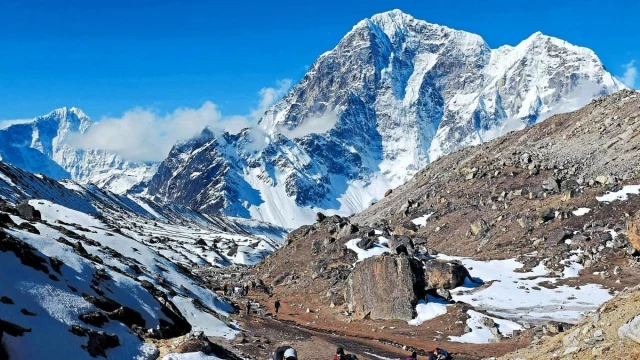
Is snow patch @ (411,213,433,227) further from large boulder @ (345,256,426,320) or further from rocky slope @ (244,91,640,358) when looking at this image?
large boulder @ (345,256,426,320)

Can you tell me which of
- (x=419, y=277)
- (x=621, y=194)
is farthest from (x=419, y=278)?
(x=621, y=194)

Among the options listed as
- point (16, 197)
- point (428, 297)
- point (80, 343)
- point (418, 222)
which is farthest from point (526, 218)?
point (16, 197)

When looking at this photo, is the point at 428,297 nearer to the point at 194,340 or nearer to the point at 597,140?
the point at 194,340

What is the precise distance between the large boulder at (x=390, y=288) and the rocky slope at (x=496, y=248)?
0.10 m

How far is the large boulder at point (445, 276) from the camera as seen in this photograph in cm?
5447

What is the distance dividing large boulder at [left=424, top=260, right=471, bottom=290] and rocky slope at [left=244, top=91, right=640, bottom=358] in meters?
0.14

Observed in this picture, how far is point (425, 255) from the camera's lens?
217ft

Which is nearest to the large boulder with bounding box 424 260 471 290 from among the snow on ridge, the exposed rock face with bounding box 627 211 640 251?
the snow on ridge

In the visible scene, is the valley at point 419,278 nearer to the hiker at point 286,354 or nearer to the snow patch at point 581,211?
the snow patch at point 581,211

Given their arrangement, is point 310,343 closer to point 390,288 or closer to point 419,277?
point 390,288

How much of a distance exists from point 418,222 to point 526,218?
2390 cm

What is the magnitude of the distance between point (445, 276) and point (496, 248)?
1828cm

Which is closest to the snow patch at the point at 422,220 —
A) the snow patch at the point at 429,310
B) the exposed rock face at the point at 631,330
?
the snow patch at the point at 429,310

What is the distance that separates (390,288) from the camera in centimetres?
4888
